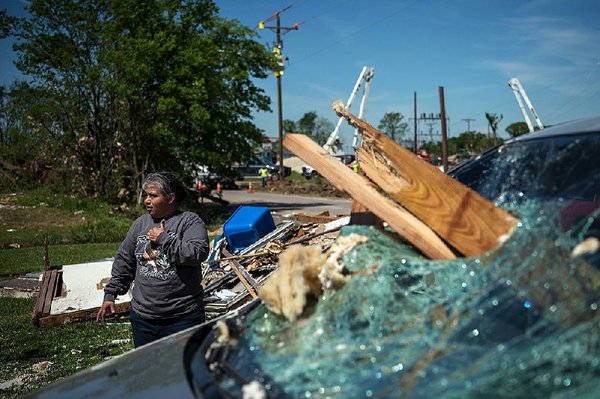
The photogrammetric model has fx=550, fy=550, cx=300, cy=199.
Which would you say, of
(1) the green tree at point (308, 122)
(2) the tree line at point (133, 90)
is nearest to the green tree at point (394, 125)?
(1) the green tree at point (308, 122)

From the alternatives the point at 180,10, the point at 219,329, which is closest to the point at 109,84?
the point at 180,10

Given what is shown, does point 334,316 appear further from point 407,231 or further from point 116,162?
point 116,162

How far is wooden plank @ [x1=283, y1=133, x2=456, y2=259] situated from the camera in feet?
6.33

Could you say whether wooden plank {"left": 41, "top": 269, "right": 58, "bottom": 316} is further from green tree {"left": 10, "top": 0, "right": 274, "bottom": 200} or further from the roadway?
green tree {"left": 10, "top": 0, "right": 274, "bottom": 200}

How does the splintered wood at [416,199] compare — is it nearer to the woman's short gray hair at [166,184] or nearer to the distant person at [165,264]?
the distant person at [165,264]

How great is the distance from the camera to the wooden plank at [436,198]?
6.06 feet

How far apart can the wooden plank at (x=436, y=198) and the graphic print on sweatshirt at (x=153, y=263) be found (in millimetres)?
1672

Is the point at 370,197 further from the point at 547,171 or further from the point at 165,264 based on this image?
the point at 165,264

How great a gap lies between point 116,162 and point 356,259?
63.0 feet

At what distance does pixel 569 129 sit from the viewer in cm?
225

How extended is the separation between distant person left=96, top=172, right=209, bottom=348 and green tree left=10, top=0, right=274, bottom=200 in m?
14.7

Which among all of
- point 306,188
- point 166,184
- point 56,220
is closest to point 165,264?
point 166,184

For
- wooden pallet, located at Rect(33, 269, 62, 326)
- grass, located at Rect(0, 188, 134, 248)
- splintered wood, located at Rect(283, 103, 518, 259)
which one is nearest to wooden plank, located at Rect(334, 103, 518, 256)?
splintered wood, located at Rect(283, 103, 518, 259)

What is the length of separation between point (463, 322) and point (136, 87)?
57.4ft
